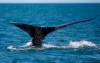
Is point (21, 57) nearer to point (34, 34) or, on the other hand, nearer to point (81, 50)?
point (34, 34)

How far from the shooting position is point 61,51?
81.7ft

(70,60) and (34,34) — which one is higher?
(34,34)

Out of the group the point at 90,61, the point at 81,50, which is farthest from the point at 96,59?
the point at 81,50

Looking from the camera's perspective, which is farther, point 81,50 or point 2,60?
point 81,50

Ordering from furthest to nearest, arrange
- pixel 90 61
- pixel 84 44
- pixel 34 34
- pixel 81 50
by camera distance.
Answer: pixel 84 44, pixel 81 50, pixel 34 34, pixel 90 61

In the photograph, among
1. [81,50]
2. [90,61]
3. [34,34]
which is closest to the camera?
[90,61]

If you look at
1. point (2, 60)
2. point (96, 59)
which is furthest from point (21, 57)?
point (96, 59)

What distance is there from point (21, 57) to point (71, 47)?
14.3 ft

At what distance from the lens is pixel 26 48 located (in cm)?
2505

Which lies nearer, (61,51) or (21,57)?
(21,57)

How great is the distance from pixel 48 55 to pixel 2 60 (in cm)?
287

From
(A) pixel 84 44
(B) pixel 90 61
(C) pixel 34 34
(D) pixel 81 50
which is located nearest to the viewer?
(B) pixel 90 61

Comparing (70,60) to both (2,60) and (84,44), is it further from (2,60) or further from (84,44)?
(84,44)

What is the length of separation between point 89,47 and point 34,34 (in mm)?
4404
